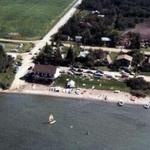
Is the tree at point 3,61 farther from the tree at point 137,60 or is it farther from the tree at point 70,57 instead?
the tree at point 137,60

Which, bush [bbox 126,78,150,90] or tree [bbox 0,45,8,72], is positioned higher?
tree [bbox 0,45,8,72]

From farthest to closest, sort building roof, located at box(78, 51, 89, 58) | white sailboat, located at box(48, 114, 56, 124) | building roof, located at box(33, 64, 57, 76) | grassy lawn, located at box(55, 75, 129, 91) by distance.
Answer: building roof, located at box(78, 51, 89, 58), building roof, located at box(33, 64, 57, 76), grassy lawn, located at box(55, 75, 129, 91), white sailboat, located at box(48, 114, 56, 124)

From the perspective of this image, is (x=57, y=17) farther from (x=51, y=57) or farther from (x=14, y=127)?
(x=14, y=127)

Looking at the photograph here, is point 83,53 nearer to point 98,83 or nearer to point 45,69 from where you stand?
point 98,83

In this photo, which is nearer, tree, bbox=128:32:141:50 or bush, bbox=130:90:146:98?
bush, bbox=130:90:146:98

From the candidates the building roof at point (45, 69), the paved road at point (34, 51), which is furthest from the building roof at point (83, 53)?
Answer: the building roof at point (45, 69)

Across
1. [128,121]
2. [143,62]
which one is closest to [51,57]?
[143,62]

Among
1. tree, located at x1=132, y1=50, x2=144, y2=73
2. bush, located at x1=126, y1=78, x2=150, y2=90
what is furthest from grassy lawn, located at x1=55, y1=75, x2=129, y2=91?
tree, located at x1=132, y1=50, x2=144, y2=73

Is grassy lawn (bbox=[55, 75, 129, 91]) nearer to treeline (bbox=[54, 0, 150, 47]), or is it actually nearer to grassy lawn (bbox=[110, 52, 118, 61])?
grassy lawn (bbox=[110, 52, 118, 61])

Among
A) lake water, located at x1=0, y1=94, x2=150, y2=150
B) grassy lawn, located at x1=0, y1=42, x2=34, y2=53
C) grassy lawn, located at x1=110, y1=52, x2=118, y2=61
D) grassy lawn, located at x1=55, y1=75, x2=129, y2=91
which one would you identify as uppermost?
grassy lawn, located at x1=0, y1=42, x2=34, y2=53
